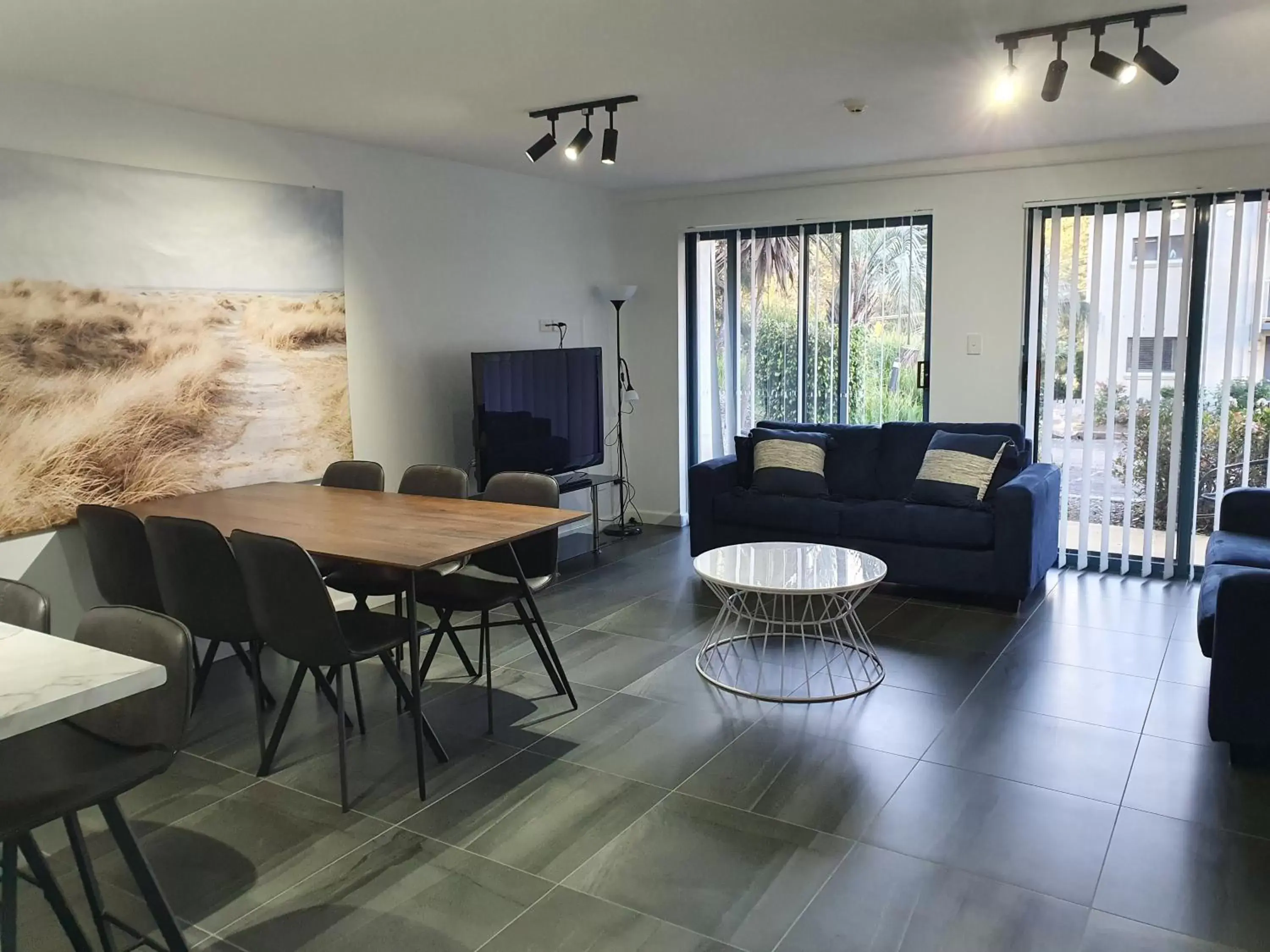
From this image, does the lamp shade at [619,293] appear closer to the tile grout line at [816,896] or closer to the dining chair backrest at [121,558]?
the dining chair backrest at [121,558]

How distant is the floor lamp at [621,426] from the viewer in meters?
6.72

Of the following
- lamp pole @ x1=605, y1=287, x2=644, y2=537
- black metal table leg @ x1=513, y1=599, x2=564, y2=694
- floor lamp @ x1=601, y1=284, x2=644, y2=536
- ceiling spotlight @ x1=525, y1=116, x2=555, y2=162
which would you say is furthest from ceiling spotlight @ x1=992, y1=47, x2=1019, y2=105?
lamp pole @ x1=605, y1=287, x2=644, y2=537

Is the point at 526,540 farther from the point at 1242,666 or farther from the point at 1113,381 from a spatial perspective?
the point at 1113,381

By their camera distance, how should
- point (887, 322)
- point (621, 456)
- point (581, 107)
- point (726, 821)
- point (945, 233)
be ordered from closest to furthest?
point (726, 821), point (581, 107), point (945, 233), point (887, 322), point (621, 456)

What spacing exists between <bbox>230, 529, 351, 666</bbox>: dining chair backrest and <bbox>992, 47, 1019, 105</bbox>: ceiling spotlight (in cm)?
284

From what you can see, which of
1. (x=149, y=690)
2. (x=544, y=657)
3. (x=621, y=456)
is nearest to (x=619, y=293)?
(x=621, y=456)

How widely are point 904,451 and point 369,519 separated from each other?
133 inches

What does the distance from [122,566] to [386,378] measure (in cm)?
198

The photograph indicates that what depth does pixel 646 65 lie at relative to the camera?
3.46 metres

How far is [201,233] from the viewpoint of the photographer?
4.18m

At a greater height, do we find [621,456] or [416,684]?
[621,456]

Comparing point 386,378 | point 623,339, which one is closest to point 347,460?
point 386,378

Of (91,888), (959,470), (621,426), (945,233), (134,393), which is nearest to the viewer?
(91,888)

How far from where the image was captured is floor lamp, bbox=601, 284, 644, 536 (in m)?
6.72
